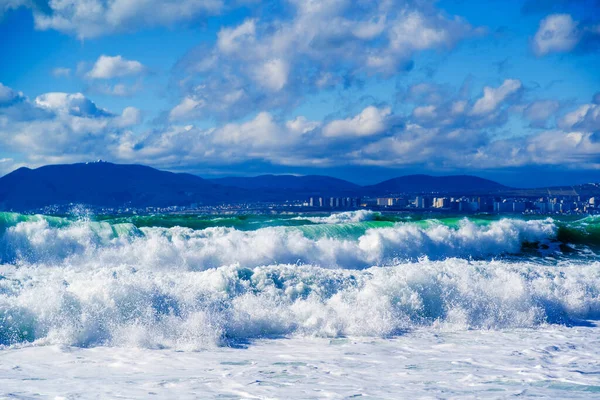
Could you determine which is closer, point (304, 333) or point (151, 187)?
point (304, 333)

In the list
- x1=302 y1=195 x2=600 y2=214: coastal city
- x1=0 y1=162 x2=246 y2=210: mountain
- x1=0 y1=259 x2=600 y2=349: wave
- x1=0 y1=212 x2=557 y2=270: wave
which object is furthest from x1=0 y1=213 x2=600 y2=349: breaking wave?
x1=0 y1=162 x2=246 y2=210: mountain

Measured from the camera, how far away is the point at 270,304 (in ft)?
35.6

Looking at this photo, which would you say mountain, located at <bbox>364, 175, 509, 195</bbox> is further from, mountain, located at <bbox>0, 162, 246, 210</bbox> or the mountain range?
mountain, located at <bbox>0, 162, 246, 210</bbox>

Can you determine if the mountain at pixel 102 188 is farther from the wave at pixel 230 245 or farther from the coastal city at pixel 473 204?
the wave at pixel 230 245

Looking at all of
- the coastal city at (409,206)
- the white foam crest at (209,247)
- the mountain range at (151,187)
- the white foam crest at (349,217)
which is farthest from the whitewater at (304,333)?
the mountain range at (151,187)

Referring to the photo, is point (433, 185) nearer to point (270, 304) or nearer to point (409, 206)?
point (409, 206)

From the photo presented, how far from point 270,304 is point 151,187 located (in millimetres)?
47682

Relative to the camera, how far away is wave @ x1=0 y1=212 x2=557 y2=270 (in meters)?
21.1

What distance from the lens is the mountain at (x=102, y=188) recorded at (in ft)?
159

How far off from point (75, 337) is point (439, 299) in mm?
7025

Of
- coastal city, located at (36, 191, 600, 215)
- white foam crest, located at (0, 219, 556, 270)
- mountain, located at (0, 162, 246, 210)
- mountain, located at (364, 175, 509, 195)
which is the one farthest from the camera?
mountain, located at (364, 175, 509, 195)

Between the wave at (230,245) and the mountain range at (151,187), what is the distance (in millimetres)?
22837

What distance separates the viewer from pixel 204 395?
6.60m

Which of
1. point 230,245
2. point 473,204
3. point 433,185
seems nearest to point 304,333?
point 230,245
